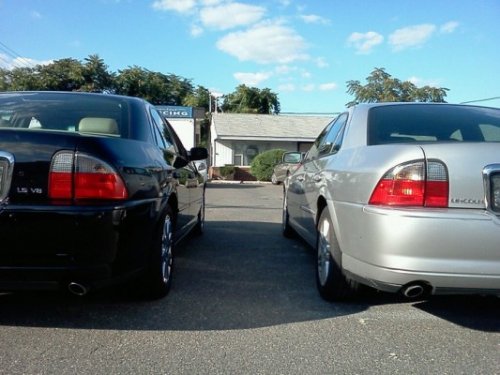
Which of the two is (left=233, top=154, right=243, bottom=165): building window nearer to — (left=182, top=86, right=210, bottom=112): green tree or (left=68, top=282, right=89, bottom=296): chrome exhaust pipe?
(left=182, top=86, right=210, bottom=112): green tree

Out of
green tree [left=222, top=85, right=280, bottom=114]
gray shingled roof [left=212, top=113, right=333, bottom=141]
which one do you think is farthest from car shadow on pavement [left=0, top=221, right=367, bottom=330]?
green tree [left=222, top=85, right=280, bottom=114]

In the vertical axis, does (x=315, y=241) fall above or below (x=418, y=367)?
above

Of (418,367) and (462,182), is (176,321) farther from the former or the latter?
(462,182)

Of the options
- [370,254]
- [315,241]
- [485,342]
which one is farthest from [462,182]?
[315,241]

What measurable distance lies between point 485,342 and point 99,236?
2.54 m

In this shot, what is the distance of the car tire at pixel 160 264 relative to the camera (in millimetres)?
3664

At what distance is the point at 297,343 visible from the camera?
125 inches

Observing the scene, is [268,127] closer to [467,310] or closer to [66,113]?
[66,113]

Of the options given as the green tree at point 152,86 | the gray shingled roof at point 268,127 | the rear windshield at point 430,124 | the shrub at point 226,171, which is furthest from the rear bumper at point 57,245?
the green tree at point 152,86

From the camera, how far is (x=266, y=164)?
27.7 metres

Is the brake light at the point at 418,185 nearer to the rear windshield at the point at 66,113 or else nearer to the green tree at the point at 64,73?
the rear windshield at the point at 66,113

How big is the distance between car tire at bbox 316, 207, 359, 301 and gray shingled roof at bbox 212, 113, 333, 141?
26.9 m

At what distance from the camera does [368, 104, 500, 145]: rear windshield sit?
3760 mm

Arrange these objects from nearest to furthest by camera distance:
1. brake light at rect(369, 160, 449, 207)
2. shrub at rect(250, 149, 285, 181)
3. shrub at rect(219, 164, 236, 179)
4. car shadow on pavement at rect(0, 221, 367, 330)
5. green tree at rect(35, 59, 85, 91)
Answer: brake light at rect(369, 160, 449, 207), car shadow on pavement at rect(0, 221, 367, 330), shrub at rect(250, 149, 285, 181), shrub at rect(219, 164, 236, 179), green tree at rect(35, 59, 85, 91)
